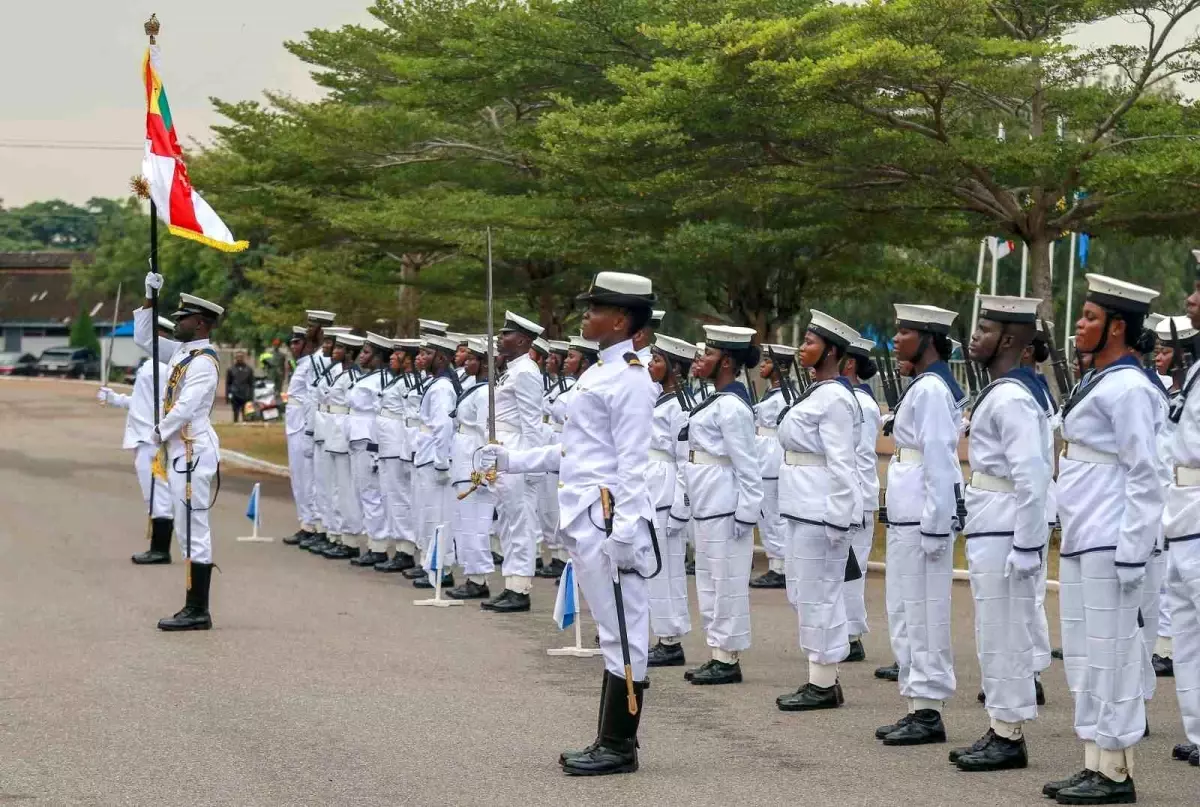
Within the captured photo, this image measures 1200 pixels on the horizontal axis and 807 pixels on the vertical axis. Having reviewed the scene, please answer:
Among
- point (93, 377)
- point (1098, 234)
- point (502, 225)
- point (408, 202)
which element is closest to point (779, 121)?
point (1098, 234)

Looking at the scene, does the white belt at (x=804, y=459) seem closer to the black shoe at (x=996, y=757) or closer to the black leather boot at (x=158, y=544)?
the black shoe at (x=996, y=757)

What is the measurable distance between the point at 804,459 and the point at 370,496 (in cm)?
801

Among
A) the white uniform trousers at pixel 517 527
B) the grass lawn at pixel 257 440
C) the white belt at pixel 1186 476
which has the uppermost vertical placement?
the white belt at pixel 1186 476

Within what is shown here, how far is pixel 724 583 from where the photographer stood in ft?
34.2

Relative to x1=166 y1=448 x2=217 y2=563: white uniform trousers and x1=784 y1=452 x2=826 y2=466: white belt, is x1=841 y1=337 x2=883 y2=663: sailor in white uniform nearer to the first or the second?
x1=784 y1=452 x2=826 y2=466: white belt

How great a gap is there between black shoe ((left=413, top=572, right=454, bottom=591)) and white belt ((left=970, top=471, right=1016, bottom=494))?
773 centimetres

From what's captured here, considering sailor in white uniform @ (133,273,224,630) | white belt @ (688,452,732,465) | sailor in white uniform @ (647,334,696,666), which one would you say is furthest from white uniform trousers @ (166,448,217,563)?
white belt @ (688,452,732,465)

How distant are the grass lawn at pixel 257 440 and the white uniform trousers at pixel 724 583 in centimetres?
1983

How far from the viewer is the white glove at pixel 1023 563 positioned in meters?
7.55

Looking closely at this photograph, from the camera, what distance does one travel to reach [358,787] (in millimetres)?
7348

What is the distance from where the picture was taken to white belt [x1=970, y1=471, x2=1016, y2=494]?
7898mm

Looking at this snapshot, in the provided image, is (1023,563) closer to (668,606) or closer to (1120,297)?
(1120,297)

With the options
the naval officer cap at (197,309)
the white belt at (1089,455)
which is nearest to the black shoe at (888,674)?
the white belt at (1089,455)

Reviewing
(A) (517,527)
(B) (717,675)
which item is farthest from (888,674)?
(A) (517,527)
